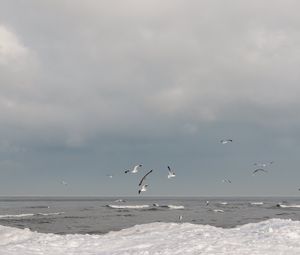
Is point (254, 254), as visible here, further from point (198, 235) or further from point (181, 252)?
point (198, 235)

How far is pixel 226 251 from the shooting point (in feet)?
70.4

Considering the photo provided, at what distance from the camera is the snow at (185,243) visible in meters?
22.0

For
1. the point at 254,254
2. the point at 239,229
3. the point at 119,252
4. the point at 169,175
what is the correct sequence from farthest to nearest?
1. the point at 169,175
2. the point at 239,229
3. the point at 119,252
4. the point at 254,254

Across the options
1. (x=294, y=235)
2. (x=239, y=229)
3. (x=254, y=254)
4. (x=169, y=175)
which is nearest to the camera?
(x=254, y=254)

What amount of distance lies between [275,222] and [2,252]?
16.1m

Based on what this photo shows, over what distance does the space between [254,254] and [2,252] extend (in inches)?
443

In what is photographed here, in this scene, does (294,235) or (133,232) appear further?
(133,232)

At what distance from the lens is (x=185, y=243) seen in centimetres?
2355

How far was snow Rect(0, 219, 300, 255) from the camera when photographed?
72.2 ft

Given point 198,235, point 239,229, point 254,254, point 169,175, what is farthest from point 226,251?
point 169,175

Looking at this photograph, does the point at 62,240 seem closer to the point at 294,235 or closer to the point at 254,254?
the point at 254,254

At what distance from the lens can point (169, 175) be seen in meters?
35.1

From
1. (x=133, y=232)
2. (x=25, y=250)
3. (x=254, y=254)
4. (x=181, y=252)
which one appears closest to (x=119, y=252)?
(x=181, y=252)

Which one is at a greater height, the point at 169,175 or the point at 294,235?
the point at 169,175
